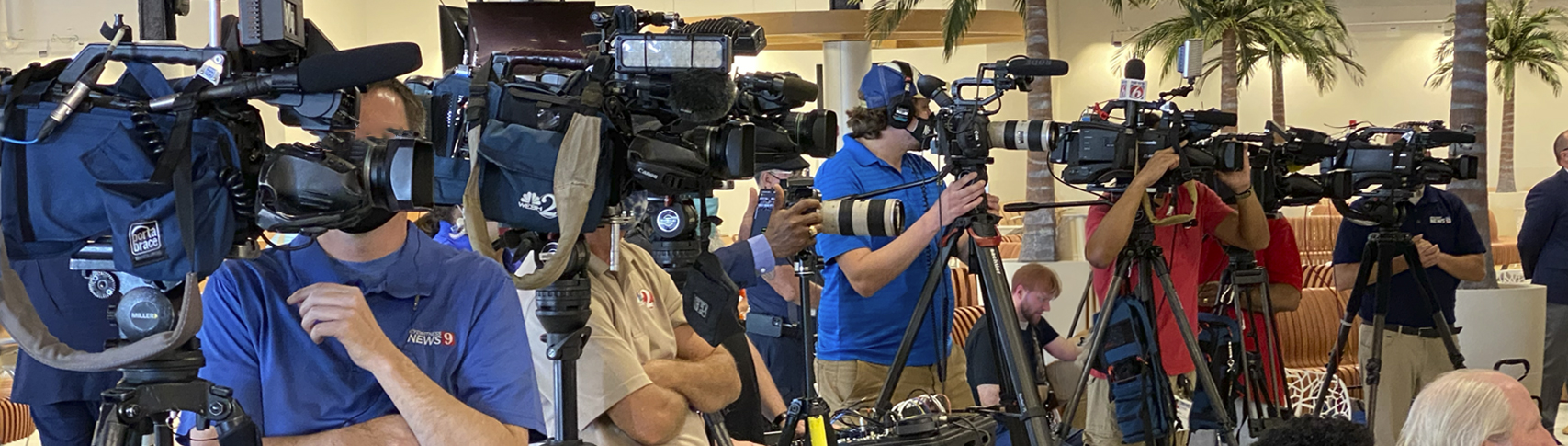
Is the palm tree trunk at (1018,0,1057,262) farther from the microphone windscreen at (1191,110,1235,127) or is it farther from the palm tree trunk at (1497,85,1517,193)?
the palm tree trunk at (1497,85,1517,193)

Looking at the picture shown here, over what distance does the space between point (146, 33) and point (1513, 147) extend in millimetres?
19175

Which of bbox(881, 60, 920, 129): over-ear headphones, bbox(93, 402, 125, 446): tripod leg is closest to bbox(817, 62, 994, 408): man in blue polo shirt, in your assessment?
bbox(881, 60, 920, 129): over-ear headphones

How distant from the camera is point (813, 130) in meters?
2.33

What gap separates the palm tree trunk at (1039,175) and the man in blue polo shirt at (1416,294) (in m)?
4.62

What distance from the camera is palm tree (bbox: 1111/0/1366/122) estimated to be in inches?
598

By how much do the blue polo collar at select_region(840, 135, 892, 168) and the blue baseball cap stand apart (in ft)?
0.36

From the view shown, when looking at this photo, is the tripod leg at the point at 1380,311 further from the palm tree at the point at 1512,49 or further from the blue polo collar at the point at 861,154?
the palm tree at the point at 1512,49

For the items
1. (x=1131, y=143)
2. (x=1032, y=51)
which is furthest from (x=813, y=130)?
(x=1032, y=51)

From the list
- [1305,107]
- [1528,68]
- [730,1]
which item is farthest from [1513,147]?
[730,1]

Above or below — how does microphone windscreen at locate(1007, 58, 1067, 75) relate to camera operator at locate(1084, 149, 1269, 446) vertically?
above

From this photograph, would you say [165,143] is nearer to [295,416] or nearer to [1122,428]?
[295,416]

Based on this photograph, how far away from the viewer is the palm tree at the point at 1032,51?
31.8 feet

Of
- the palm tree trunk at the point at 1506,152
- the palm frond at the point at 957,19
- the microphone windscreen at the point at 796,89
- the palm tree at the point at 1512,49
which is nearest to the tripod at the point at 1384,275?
the microphone windscreen at the point at 796,89

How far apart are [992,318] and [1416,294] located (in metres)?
2.34
